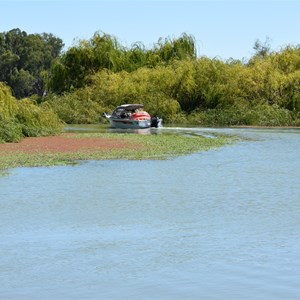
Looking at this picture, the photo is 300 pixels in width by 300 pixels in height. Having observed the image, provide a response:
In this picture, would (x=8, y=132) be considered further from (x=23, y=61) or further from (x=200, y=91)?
(x=23, y=61)

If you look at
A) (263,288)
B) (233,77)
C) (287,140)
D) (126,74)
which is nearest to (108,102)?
(126,74)

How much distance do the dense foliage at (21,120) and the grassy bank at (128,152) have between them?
2153mm

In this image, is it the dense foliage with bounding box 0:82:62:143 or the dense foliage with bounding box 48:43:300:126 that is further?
the dense foliage with bounding box 48:43:300:126

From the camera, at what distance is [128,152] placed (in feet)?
99.3

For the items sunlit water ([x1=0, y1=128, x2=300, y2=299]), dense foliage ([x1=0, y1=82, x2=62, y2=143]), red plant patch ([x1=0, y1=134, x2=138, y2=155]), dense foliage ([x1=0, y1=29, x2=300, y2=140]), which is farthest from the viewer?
dense foliage ([x1=0, y1=29, x2=300, y2=140])

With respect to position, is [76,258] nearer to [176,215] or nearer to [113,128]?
[176,215]

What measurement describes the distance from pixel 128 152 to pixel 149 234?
1675 centimetres

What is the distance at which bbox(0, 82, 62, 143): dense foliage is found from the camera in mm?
34344

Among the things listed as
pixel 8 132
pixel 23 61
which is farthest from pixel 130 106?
pixel 23 61

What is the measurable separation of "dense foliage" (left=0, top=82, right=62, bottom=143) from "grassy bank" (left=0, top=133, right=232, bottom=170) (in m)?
2.15

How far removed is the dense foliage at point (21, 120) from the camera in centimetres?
3434

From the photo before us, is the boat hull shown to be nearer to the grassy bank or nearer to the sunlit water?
the grassy bank

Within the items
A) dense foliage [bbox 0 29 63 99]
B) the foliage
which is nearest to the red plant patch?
the foliage

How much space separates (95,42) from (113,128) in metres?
18.9
